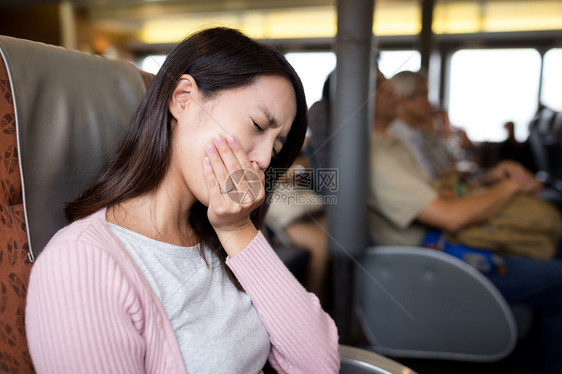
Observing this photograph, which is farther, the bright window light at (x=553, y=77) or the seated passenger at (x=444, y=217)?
the bright window light at (x=553, y=77)

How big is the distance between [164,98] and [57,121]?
0.51 ft

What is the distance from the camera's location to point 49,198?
2.19ft

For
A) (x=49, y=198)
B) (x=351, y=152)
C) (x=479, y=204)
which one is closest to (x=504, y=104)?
(x=479, y=204)

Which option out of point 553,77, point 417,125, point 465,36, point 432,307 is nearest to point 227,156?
point 432,307

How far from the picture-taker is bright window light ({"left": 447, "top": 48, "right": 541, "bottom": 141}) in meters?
5.27

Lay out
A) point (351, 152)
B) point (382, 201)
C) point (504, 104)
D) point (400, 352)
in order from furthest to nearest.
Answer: point (504, 104) < point (400, 352) < point (382, 201) < point (351, 152)

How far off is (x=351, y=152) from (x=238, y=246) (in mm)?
620

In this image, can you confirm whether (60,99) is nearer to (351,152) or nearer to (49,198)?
(49,198)

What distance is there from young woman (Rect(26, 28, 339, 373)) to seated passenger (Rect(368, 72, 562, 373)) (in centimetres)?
74

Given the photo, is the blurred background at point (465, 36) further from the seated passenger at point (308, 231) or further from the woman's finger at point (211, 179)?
the woman's finger at point (211, 179)

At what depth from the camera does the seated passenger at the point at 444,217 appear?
1.44 m

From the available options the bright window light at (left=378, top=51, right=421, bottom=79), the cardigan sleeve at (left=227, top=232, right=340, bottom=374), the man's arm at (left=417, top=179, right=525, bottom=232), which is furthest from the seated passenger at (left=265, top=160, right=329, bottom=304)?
the cardigan sleeve at (left=227, top=232, right=340, bottom=374)

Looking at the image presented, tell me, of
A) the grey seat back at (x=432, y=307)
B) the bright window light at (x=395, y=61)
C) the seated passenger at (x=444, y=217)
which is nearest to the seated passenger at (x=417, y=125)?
the seated passenger at (x=444, y=217)

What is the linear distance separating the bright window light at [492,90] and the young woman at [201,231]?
503 centimetres
